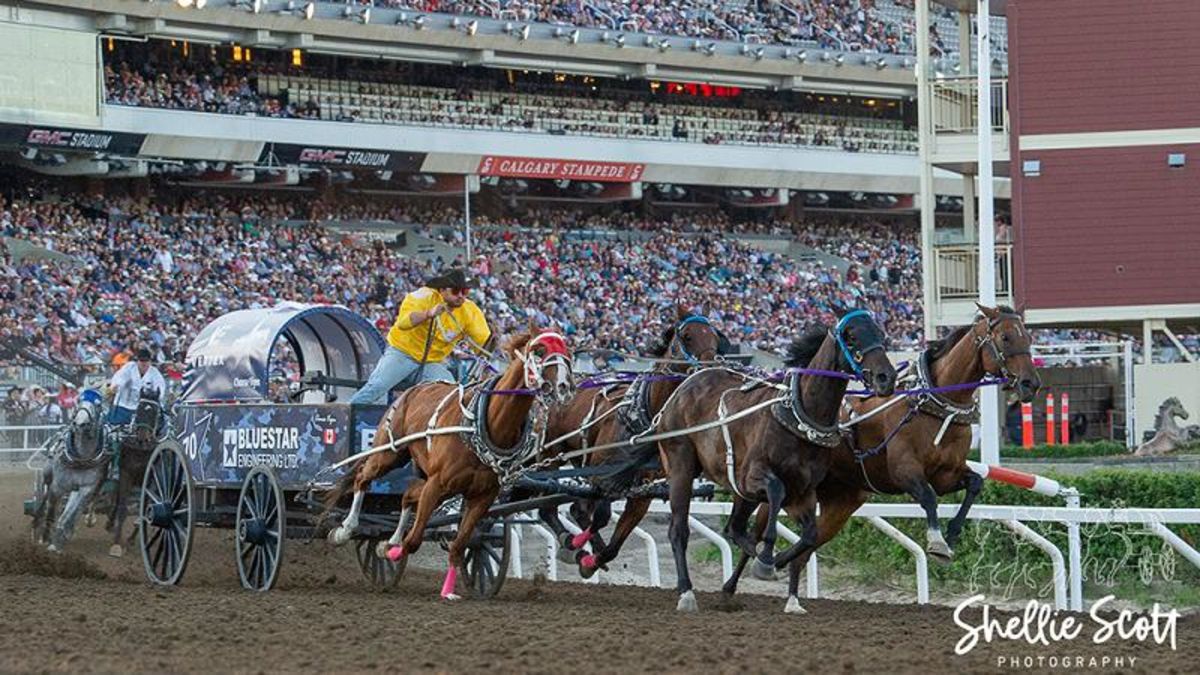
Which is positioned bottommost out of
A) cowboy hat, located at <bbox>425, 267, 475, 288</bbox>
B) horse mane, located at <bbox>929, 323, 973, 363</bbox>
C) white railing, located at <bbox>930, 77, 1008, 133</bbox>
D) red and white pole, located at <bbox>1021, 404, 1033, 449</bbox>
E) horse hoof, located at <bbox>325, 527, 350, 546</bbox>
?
red and white pole, located at <bbox>1021, 404, 1033, 449</bbox>

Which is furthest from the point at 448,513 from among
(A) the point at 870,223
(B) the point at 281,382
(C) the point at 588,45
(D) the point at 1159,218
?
(A) the point at 870,223

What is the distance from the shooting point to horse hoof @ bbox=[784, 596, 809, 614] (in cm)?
1406

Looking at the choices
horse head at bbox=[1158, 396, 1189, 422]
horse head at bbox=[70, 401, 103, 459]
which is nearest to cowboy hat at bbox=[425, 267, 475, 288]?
horse head at bbox=[70, 401, 103, 459]

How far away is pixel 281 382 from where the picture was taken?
22.2m

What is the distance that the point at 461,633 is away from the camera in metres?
11.8

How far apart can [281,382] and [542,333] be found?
846 centimetres

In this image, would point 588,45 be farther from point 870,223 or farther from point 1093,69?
point 1093,69

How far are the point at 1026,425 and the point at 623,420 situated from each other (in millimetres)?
22543

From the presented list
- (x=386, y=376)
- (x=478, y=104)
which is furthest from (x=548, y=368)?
(x=478, y=104)

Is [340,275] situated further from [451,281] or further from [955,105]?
[451,281]

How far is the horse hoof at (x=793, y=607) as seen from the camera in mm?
14063

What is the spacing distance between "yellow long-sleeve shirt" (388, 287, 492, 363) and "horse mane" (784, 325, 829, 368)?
2719mm

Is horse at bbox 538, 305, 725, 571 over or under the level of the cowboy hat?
under

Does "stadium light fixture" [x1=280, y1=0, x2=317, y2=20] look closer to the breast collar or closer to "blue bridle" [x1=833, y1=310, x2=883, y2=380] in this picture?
"blue bridle" [x1=833, y1=310, x2=883, y2=380]
